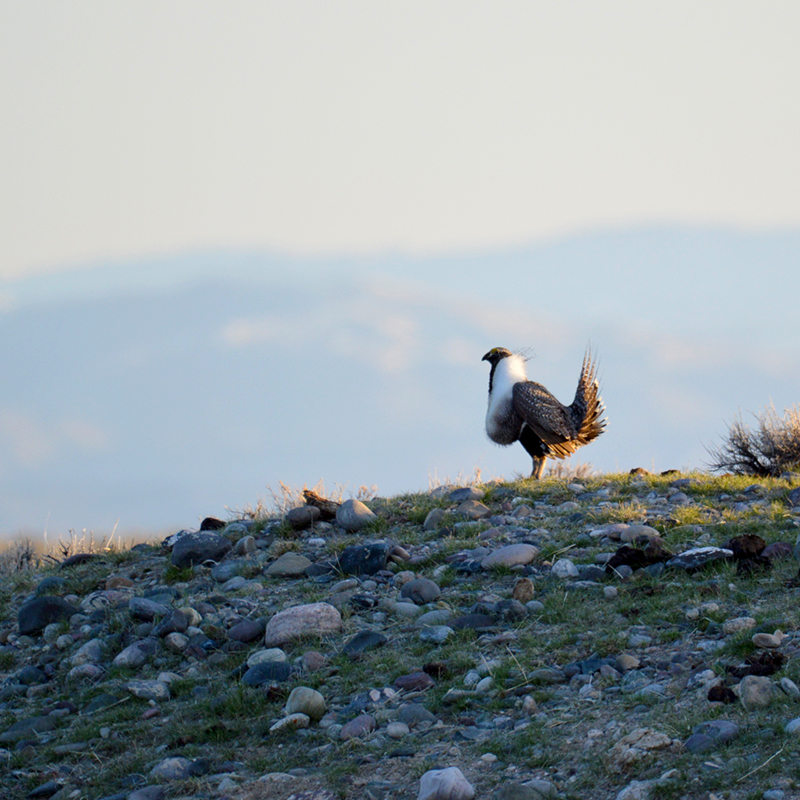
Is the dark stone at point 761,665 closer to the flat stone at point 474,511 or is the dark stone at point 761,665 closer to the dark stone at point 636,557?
the dark stone at point 636,557

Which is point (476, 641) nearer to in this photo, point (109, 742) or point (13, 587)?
point (109, 742)

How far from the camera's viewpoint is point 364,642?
18.7 feet

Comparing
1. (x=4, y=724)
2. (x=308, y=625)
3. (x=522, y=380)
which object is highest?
(x=522, y=380)

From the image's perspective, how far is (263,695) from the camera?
5188 millimetres

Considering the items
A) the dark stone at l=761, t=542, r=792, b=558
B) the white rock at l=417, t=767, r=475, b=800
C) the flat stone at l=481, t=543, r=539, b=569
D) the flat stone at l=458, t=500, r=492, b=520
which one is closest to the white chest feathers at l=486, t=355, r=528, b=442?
the flat stone at l=458, t=500, r=492, b=520

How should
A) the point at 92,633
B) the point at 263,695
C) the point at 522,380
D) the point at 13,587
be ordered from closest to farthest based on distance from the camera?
the point at 263,695 < the point at 92,633 < the point at 13,587 < the point at 522,380

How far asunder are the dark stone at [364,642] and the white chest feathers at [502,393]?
5864mm

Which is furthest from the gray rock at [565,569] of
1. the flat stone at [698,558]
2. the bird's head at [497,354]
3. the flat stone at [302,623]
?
the bird's head at [497,354]

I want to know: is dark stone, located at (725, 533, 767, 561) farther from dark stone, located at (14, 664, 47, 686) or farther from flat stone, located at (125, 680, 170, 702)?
dark stone, located at (14, 664, 47, 686)

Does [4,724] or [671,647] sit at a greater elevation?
[671,647]

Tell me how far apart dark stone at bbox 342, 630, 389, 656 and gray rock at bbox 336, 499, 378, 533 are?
8.13 ft

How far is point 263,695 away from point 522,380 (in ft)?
22.9

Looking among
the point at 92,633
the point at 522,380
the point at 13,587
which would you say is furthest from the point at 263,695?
the point at 522,380

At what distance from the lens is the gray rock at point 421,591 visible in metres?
6.34
